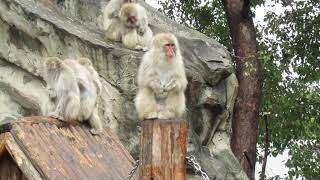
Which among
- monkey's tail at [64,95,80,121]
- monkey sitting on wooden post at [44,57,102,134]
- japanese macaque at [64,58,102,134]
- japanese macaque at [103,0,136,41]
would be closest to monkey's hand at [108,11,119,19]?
japanese macaque at [103,0,136,41]

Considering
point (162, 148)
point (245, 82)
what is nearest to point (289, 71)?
point (245, 82)

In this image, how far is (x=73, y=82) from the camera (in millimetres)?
8773

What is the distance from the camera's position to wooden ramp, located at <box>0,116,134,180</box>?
659 centimetres

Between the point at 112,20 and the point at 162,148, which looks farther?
the point at 112,20

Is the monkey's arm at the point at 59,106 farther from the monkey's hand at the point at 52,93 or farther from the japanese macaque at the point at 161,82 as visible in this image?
the japanese macaque at the point at 161,82

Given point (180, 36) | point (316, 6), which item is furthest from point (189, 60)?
point (316, 6)

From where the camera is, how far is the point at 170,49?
27.7 feet

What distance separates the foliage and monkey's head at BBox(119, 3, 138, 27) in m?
2.73

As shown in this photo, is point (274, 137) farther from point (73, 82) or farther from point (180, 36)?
point (73, 82)

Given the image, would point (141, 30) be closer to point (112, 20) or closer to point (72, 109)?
point (112, 20)

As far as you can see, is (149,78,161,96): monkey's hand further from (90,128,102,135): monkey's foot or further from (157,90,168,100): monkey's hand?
(90,128,102,135): monkey's foot

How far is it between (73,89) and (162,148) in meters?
3.82

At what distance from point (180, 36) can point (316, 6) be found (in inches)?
161

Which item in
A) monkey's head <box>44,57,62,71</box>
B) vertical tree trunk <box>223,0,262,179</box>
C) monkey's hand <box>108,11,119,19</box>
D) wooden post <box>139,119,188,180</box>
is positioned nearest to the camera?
wooden post <box>139,119,188,180</box>
